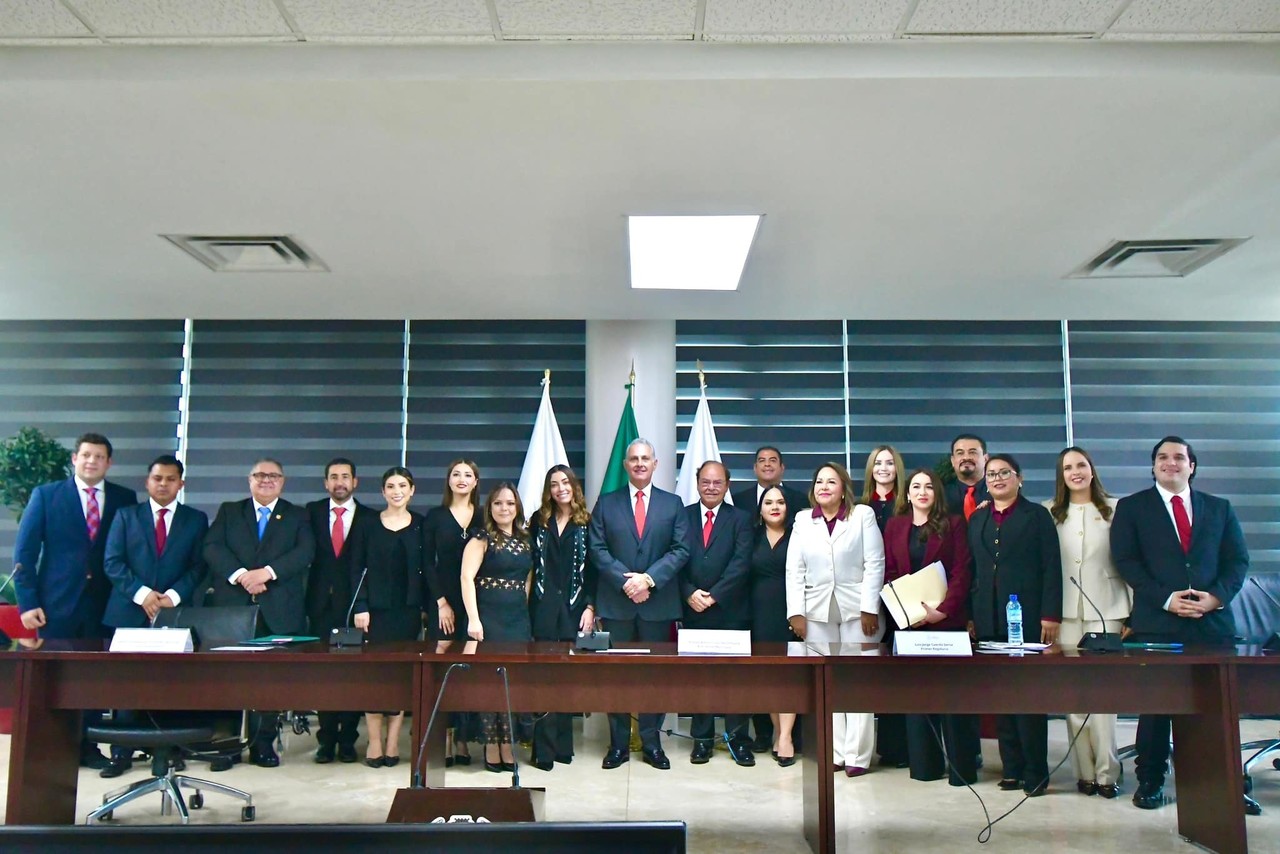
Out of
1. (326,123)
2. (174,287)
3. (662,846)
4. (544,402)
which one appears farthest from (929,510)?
(174,287)

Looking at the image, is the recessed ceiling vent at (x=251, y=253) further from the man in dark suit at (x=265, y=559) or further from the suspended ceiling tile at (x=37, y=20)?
the suspended ceiling tile at (x=37, y=20)

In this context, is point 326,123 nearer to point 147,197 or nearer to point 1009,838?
point 147,197

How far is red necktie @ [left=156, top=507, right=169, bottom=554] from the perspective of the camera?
4.59 m

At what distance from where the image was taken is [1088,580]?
4180 mm

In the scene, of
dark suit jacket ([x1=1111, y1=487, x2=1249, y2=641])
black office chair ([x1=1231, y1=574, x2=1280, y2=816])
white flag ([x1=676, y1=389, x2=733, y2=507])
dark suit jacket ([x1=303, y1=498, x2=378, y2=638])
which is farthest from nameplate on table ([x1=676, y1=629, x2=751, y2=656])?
black office chair ([x1=1231, y1=574, x2=1280, y2=816])

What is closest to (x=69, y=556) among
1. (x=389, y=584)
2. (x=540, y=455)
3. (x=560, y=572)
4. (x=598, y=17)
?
(x=389, y=584)

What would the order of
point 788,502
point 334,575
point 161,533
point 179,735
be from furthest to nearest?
point 788,502
point 334,575
point 161,533
point 179,735

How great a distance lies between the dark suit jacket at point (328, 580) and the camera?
4.70m

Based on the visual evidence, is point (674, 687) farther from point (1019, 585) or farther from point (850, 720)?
point (1019, 585)

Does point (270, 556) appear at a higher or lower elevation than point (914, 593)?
higher

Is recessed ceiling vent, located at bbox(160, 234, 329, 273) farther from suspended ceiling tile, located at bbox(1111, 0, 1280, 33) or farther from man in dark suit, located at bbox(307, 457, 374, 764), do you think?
suspended ceiling tile, located at bbox(1111, 0, 1280, 33)

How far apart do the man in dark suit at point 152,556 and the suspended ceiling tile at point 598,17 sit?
10.1ft

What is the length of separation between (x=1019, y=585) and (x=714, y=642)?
167 centimetres

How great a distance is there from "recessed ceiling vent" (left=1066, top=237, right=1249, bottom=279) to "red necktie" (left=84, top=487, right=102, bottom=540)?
5100 millimetres
